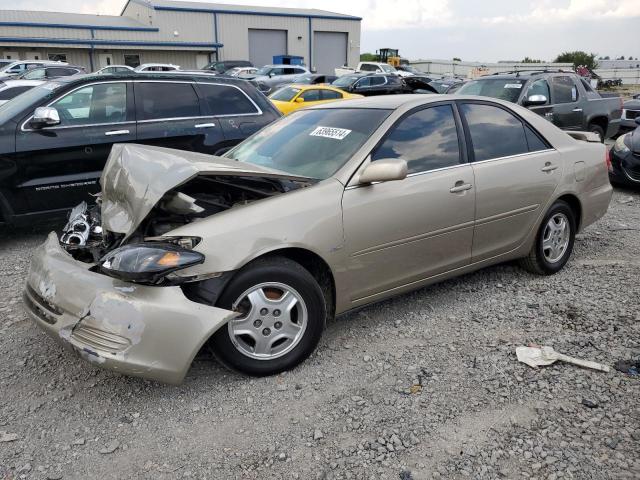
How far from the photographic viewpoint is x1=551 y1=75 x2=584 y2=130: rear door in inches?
392

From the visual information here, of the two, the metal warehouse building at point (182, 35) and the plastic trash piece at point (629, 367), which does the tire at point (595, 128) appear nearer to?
the plastic trash piece at point (629, 367)

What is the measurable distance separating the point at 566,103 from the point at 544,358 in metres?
8.17

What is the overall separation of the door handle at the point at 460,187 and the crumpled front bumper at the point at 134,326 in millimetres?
1847

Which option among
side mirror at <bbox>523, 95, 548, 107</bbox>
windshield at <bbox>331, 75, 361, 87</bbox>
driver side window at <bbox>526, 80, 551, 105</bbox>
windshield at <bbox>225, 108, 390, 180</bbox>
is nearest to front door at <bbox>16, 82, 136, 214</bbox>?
windshield at <bbox>225, 108, 390, 180</bbox>

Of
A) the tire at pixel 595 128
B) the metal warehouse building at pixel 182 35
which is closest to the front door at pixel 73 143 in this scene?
the tire at pixel 595 128

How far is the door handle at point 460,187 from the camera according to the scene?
12.5ft

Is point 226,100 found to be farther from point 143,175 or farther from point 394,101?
point 143,175

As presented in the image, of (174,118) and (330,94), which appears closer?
(174,118)

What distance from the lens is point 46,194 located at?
5.41 meters

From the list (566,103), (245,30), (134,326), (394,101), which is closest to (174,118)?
(394,101)

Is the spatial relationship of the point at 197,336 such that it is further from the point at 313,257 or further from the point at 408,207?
the point at 408,207

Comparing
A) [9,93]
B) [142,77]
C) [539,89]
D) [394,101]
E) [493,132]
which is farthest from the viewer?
[9,93]

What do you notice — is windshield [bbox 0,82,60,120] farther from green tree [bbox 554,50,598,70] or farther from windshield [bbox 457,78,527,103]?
green tree [bbox 554,50,598,70]

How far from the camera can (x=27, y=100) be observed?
222 inches
